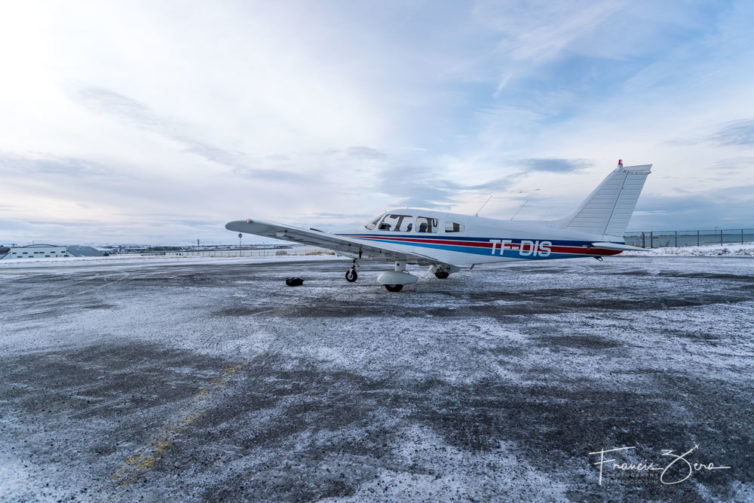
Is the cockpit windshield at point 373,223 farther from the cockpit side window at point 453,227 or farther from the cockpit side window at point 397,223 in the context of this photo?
the cockpit side window at point 453,227

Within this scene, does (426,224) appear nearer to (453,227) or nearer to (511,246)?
(453,227)

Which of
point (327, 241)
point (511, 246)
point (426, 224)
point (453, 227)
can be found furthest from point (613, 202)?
point (327, 241)

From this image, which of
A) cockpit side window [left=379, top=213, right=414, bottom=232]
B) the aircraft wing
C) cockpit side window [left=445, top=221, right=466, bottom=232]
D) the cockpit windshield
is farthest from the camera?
the cockpit windshield

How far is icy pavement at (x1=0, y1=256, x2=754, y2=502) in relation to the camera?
2.15 meters

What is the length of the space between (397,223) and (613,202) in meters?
6.16

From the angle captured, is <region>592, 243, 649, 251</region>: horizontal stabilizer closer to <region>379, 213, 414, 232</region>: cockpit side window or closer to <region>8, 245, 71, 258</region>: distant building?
<region>379, 213, 414, 232</region>: cockpit side window

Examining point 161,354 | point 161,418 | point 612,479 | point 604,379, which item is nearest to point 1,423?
point 161,418

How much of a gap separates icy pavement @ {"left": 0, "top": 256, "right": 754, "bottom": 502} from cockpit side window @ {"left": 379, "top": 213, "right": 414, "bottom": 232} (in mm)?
3723

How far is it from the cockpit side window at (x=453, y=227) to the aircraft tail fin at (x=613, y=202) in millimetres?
3400

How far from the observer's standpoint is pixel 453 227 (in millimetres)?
9945

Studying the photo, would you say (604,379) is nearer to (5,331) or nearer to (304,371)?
(304,371)

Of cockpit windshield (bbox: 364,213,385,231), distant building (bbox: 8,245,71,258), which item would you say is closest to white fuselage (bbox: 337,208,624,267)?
cockpit windshield (bbox: 364,213,385,231)

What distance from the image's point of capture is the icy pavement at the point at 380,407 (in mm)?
2152

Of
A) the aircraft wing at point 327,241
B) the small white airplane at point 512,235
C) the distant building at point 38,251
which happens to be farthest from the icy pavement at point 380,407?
the distant building at point 38,251
